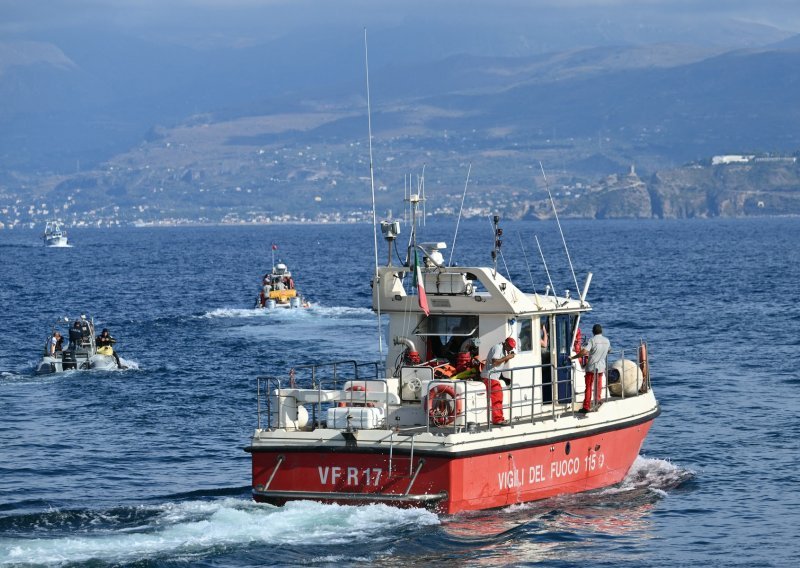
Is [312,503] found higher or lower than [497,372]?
lower

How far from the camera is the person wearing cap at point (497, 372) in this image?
24.0m

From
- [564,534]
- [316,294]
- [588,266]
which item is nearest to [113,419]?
[564,534]

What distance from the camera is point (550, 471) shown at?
966 inches

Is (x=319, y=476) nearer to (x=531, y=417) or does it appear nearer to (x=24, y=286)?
(x=531, y=417)

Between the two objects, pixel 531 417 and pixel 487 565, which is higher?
pixel 531 417

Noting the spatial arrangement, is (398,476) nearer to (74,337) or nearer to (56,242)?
(74,337)

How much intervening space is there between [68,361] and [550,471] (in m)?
23.9

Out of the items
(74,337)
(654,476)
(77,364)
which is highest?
(74,337)

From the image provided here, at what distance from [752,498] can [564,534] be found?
4690 millimetres

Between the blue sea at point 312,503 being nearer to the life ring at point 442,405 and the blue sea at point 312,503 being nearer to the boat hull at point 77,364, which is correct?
the boat hull at point 77,364

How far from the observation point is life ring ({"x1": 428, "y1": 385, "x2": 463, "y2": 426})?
23.5 metres

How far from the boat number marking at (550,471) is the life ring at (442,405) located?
45.7 inches

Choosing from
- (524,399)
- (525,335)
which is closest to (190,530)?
(524,399)

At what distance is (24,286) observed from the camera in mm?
99188
